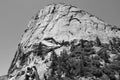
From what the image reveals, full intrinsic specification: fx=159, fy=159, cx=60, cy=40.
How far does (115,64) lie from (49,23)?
35489 mm

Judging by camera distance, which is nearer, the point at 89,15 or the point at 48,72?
the point at 48,72

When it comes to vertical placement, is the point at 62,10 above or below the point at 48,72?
above

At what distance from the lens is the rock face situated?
36656mm

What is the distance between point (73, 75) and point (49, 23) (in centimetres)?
3511

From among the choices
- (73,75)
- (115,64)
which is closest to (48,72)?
(73,75)

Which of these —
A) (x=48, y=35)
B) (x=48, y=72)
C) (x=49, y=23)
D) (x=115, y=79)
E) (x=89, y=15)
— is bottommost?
(x=115, y=79)

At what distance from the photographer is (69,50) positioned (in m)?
47.8

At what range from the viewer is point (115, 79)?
3362cm

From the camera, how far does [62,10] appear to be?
242ft

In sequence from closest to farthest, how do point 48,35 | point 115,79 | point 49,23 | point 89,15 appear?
point 115,79 → point 48,35 → point 49,23 → point 89,15

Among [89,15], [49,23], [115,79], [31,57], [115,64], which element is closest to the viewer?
[115,79]

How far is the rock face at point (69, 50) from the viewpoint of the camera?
36.7 m

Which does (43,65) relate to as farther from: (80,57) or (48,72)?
(80,57)

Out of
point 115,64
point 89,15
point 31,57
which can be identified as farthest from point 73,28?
point 115,64
